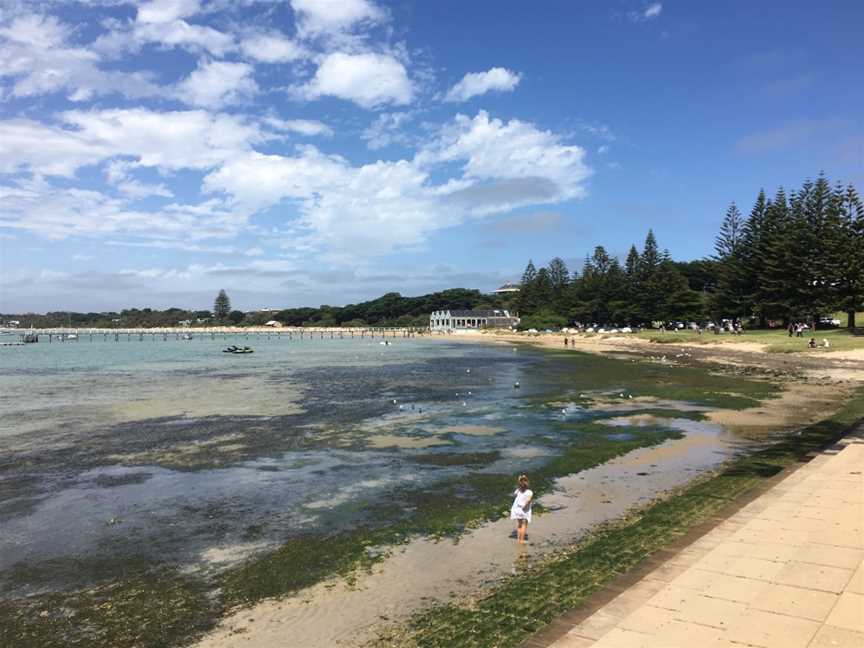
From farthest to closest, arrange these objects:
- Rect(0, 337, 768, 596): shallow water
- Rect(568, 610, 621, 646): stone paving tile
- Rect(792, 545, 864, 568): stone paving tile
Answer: Rect(0, 337, 768, 596): shallow water, Rect(792, 545, 864, 568): stone paving tile, Rect(568, 610, 621, 646): stone paving tile

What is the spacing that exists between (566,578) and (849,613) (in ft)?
12.3

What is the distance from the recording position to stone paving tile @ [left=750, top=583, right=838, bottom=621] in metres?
6.90

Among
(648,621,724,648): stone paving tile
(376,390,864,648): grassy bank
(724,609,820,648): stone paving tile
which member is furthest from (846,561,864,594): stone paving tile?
(376,390,864,648): grassy bank

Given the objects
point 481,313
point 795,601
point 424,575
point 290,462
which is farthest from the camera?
point 481,313

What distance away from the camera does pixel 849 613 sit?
6781mm

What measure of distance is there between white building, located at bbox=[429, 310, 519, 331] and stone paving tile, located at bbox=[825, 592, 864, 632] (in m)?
139

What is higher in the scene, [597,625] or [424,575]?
[597,625]

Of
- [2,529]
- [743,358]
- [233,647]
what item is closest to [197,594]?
[233,647]

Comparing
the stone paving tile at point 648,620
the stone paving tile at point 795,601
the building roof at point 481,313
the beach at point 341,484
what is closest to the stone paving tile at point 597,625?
the stone paving tile at point 648,620

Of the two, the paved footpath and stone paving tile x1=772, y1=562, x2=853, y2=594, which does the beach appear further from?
stone paving tile x1=772, y1=562, x2=853, y2=594

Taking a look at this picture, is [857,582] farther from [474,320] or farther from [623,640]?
[474,320]

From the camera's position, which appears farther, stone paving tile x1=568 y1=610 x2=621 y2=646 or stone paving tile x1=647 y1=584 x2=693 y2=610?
stone paving tile x1=647 y1=584 x2=693 y2=610

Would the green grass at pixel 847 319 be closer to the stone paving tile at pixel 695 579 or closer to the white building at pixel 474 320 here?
the white building at pixel 474 320

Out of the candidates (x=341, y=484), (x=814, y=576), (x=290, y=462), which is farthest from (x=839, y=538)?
(x=290, y=462)
